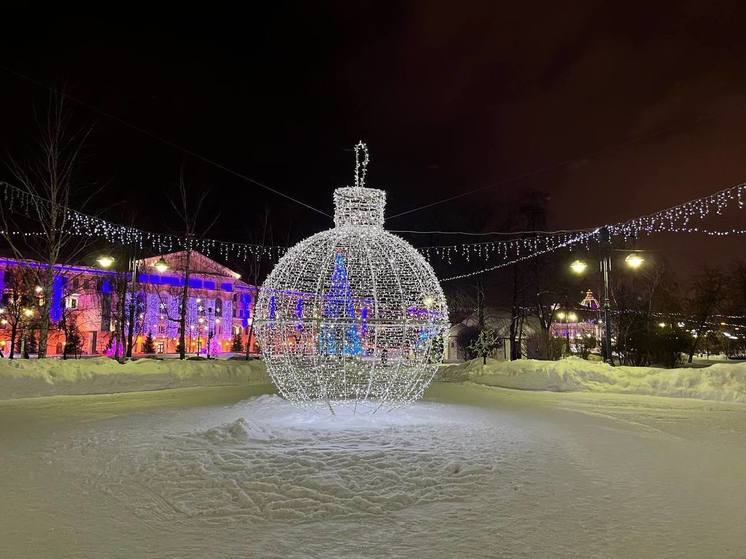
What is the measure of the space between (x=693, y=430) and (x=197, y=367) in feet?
50.8

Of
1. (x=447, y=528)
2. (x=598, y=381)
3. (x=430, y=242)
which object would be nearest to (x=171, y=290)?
(x=430, y=242)

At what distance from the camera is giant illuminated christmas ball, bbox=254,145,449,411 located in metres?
9.23

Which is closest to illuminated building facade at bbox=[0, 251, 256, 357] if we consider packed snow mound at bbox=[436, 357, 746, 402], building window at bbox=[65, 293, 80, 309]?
building window at bbox=[65, 293, 80, 309]

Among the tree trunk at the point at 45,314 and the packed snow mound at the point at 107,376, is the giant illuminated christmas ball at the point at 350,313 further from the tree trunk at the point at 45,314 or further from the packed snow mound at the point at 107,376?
the tree trunk at the point at 45,314

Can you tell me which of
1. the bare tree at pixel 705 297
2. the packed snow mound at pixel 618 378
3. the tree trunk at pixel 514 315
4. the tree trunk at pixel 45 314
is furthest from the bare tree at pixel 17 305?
the bare tree at pixel 705 297

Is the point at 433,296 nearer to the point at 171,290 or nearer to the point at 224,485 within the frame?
the point at 224,485

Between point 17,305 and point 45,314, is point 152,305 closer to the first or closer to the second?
point 17,305

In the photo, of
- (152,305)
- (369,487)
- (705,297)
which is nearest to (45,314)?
(369,487)

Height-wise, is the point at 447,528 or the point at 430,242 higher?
the point at 430,242

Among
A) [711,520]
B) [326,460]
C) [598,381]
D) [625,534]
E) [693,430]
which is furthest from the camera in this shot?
[598,381]

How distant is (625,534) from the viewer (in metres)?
4.57

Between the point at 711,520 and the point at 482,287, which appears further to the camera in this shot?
the point at 482,287

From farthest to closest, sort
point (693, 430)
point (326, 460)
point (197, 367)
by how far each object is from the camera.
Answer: point (197, 367), point (693, 430), point (326, 460)

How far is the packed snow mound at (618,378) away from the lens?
571 inches
